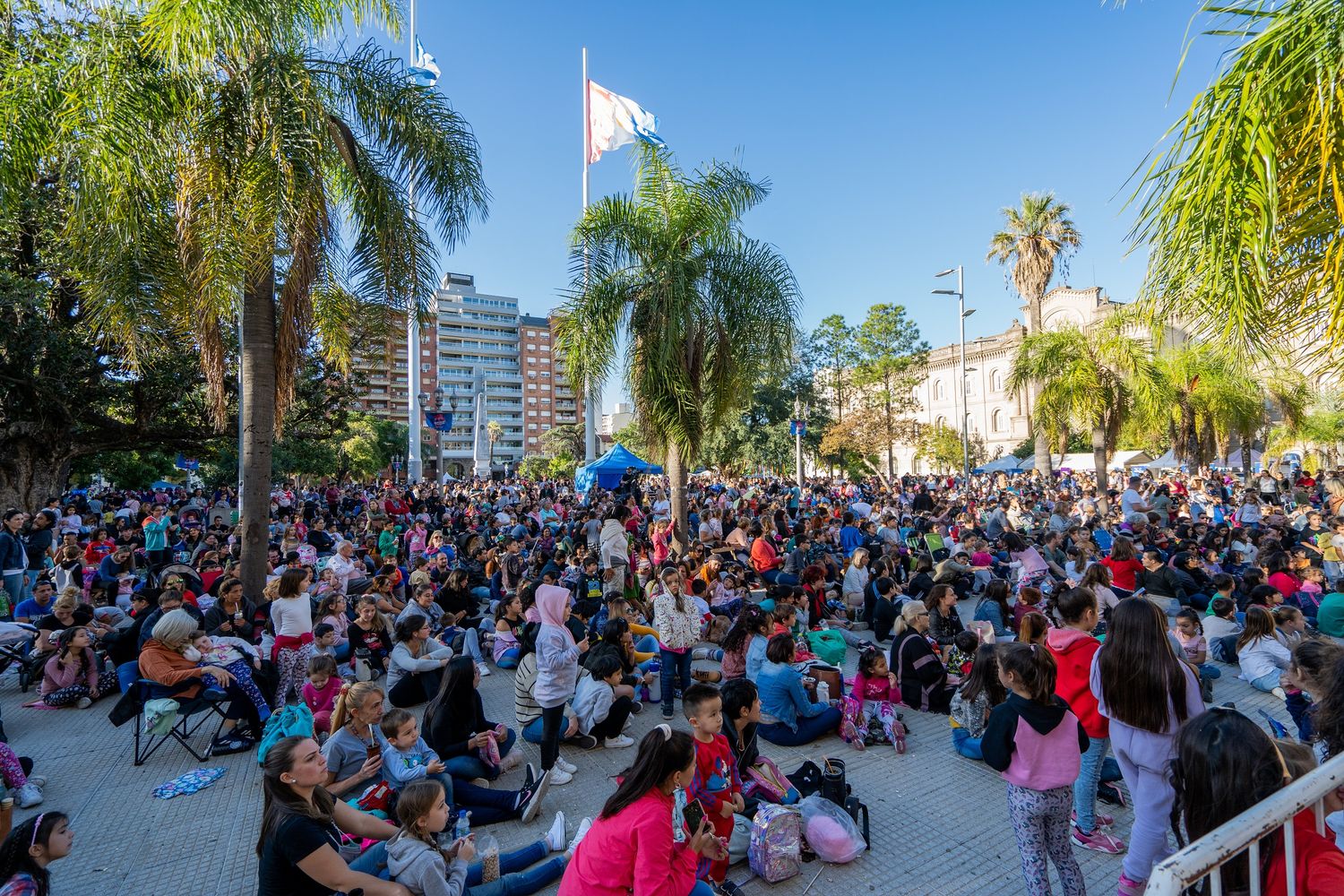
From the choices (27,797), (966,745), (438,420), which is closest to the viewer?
(27,797)

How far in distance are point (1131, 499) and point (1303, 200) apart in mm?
14538

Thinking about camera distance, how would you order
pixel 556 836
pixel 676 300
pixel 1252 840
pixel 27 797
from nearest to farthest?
pixel 1252 840 → pixel 556 836 → pixel 27 797 → pixel 676 300

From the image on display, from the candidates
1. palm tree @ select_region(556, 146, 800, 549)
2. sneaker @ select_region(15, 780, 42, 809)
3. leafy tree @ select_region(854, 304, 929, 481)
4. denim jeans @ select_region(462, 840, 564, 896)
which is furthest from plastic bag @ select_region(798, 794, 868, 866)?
leafy tree @ select_region(854, 304, 929, 481)

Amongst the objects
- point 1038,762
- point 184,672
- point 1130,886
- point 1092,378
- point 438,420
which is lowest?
point 1130,886

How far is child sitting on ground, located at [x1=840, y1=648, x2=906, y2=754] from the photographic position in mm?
5598

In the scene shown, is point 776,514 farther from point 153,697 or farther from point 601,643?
point 153,697

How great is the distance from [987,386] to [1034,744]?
6599 cm

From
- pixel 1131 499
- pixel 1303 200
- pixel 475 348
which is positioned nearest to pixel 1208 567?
pixel 1131 499

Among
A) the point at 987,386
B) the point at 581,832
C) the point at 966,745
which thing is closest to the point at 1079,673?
the point at 966,745

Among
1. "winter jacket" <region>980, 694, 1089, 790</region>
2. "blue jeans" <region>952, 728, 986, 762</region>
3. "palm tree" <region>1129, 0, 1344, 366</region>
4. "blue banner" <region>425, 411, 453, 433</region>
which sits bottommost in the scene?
"blue jeans" <region>952, 728, 986, 762</region>

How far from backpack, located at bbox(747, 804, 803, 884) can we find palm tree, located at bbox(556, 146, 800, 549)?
668cm

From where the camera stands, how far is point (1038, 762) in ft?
10.4

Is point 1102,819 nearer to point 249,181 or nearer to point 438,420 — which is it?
point 249,181

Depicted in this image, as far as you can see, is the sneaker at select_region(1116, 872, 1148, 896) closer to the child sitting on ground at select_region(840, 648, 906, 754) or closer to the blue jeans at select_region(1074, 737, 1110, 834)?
the blue jeans at select_region(1074, 737, 1110, 834)
